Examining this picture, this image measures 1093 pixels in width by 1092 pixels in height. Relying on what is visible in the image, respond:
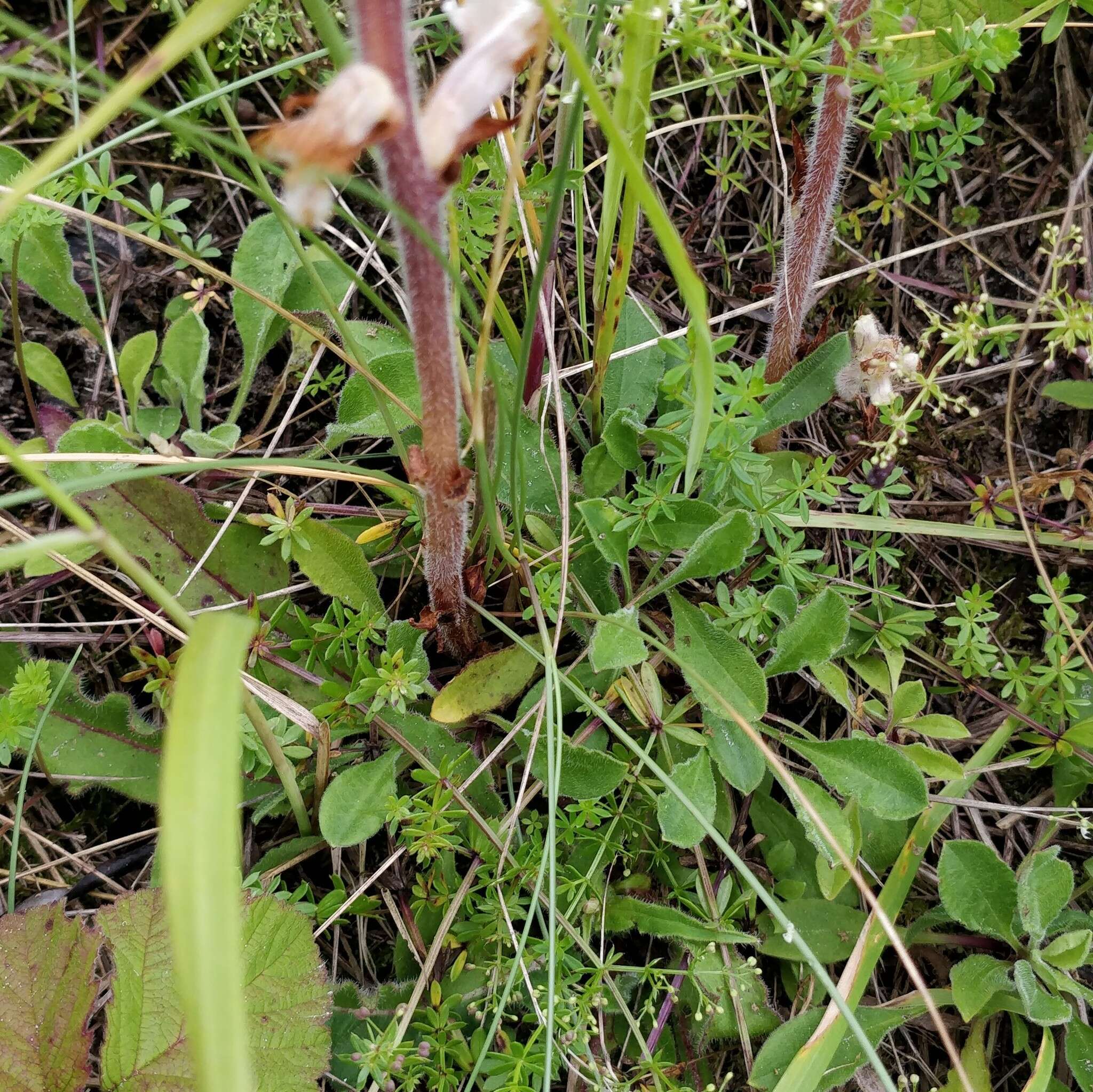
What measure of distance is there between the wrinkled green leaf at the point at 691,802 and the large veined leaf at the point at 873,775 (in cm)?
25

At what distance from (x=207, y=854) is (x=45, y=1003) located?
4.17 feet

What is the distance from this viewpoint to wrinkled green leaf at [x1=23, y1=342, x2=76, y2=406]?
7.24 ft

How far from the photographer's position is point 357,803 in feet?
5.56

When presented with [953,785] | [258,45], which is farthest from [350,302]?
[953,785]

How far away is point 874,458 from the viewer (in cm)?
183

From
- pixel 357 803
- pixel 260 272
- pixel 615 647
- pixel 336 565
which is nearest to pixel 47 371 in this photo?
pixel 260 272

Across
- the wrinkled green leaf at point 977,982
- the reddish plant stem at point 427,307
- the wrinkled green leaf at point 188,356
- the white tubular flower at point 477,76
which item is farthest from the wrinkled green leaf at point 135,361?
the wrinkled green leaf at point 977,982

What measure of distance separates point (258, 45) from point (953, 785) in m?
2.53

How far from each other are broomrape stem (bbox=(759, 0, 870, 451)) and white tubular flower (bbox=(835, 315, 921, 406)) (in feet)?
0.43

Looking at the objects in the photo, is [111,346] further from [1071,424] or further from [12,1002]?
[1071,424]

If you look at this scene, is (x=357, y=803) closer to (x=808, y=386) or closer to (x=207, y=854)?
(x=207, y=854)

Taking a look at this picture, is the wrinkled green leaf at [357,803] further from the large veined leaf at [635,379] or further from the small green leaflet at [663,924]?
the large veined leaf at [635,379]

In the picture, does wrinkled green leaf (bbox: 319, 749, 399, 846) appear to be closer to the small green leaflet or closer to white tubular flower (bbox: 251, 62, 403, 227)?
the small green leaflet

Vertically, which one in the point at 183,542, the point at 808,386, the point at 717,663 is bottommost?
the point at 717,663
